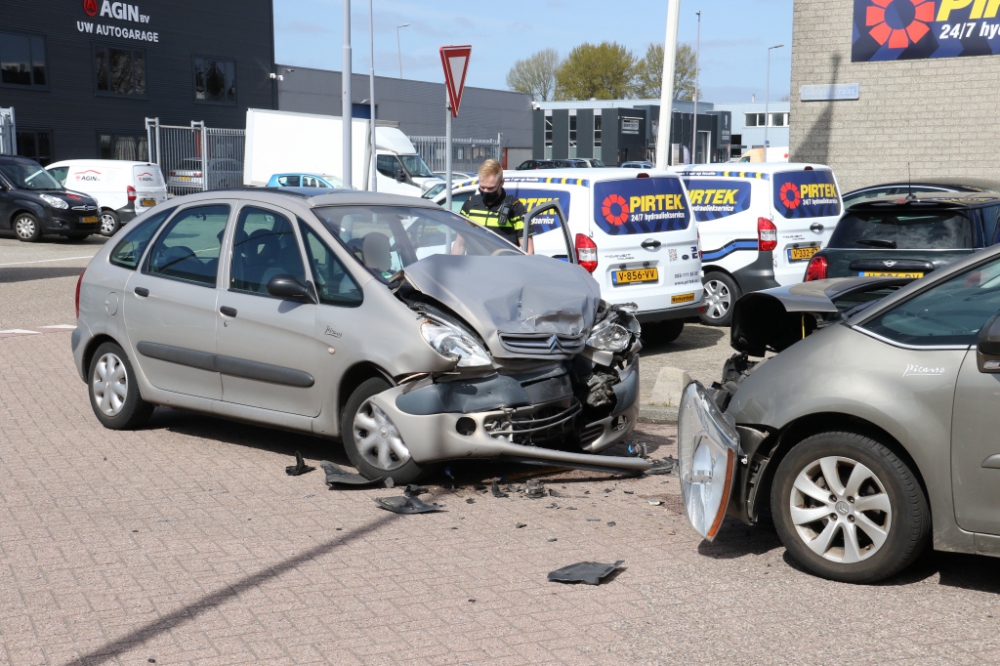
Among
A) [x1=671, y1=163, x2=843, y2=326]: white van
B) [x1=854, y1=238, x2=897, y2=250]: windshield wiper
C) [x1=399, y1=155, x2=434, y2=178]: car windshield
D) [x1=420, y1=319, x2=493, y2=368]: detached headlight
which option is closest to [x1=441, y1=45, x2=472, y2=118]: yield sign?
[x1=671, y1=163, x2=843, y2=326]: white van

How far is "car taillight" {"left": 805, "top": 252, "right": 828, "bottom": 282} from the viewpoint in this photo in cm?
918

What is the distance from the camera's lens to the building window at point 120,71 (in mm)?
41500

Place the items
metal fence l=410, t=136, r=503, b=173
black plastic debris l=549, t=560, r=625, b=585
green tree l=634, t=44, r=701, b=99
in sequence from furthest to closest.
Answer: green tree l=634, t=44, r=701, b=99 → metal fence l=410, t=136, r=503, b=173 → black plastic debris l=549, t=560, r=625, b=585

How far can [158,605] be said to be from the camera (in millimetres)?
4336

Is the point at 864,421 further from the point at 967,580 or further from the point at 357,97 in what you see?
the point at 357,97

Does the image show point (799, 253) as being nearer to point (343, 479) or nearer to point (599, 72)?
point (343, 479)

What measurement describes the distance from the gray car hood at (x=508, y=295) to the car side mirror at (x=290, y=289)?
652mm

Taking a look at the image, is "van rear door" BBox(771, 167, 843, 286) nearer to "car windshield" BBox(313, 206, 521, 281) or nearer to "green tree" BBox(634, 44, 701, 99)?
"car windshield" BBox(313, 206, 521, 281)

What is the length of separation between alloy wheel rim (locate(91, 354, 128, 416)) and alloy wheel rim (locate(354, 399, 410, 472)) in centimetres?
226

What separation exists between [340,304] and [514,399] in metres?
1.20

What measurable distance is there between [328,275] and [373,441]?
3.47ft

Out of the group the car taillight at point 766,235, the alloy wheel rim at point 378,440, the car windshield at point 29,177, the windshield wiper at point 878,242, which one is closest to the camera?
the alloy wheel rim at point 378,440

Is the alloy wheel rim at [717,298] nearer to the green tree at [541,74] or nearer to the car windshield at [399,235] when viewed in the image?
the car windshield at [399,235]

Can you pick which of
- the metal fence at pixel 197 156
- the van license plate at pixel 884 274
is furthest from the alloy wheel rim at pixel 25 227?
the van license plate at pixel 884 274
